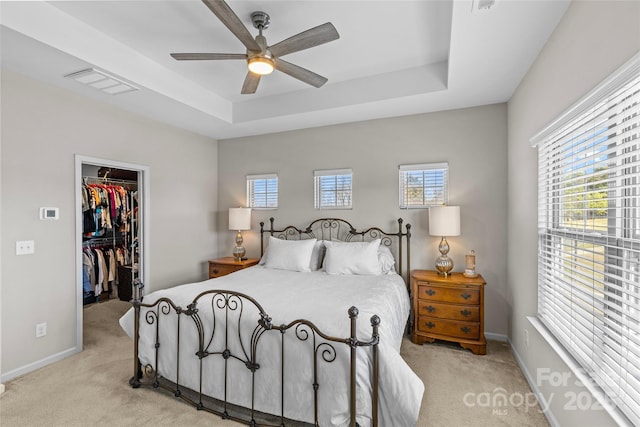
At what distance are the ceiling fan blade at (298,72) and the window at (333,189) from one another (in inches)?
66.0

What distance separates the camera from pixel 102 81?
9.36ft

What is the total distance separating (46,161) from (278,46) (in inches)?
100

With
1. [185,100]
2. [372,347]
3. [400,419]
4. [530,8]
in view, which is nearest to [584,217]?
[530,8]

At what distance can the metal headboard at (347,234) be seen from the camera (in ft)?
12.6

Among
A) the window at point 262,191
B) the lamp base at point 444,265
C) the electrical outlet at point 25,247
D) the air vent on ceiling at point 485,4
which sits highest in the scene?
the air vent on ceiling at point 485,4

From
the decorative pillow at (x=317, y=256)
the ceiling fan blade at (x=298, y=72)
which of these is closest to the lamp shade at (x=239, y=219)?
the decorative pillow at (x=317, y=256)

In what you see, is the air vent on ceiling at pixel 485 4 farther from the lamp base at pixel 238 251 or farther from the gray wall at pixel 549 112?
the lamp base at pixel 238 251

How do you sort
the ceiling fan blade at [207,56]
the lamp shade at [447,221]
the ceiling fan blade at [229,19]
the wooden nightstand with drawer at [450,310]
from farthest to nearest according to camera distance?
the lamp shade at [447,221] → the wooden nightstand with drawer at [450,310] → the ceiling fan blade at [207,56] → the ceiling fan blade at [229,19]

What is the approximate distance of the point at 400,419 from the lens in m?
1.73

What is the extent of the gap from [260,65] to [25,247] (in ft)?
8.80

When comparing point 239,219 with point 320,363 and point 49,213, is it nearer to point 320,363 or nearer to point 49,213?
point 49,213

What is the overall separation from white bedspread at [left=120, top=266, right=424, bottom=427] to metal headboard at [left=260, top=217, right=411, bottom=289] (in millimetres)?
944

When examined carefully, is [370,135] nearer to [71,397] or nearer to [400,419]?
[400,419]

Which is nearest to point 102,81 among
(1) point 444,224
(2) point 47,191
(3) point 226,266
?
(2) point 47,191
